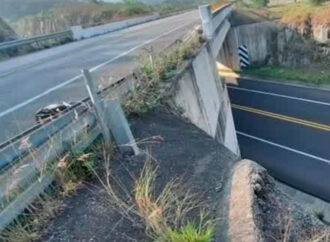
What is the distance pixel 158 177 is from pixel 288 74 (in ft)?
90.0

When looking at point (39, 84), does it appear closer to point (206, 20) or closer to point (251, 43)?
point (206, 20)

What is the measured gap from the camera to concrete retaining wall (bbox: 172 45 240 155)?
30.3ft

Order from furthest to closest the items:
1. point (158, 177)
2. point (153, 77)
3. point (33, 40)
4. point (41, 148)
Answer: point (33, 40) < point (153, 77) < point (158, 177) < point (41, 148)

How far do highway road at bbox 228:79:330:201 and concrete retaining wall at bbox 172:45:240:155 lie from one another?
307 cm

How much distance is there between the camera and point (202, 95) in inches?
444

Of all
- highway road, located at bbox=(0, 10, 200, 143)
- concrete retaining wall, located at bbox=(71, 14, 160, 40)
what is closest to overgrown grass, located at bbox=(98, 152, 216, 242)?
highway road, located at bbox=(0, 10, 200, 143)

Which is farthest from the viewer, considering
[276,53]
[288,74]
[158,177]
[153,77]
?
[276,53]

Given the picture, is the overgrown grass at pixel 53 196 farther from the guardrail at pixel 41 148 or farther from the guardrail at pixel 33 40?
→ the guardrail at pixel 33 40

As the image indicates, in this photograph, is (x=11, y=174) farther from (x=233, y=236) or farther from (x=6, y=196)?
(x=233, y=236)

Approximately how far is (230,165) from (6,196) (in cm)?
288

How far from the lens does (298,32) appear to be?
32750 mm

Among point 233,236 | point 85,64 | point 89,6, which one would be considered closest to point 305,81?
point 85,64

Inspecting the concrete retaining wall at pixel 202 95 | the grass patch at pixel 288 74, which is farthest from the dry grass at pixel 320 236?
the grass patch at pixel 288 74

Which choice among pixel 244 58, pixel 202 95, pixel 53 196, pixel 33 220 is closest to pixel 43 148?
pixel 53 196
